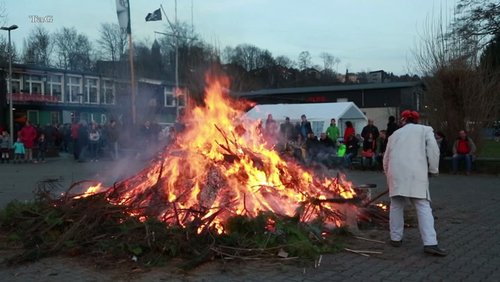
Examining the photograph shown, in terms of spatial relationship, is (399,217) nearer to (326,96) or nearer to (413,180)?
(413,180)

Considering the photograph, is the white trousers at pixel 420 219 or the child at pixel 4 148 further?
the child at pixel 4 148

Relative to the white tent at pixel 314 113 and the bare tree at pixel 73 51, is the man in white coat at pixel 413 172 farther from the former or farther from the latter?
the bare tree at pixel 73 51

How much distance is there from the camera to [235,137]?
873 cm

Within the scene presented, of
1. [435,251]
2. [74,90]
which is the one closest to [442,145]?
[435,251]

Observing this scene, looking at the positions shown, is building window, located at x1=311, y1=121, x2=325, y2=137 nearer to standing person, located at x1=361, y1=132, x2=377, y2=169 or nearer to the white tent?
the white tent

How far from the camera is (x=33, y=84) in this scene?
53.4 meters

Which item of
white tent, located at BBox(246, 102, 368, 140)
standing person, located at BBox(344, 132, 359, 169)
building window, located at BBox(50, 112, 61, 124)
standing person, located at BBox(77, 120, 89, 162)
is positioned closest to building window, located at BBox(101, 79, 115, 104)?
building window, located at BBox(50, 112, 61, 124)

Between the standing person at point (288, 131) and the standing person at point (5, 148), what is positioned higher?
the standing person at point (288, 131)

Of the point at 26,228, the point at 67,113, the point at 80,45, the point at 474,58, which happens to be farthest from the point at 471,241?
the point at 80,45

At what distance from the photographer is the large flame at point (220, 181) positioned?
23.8 feet

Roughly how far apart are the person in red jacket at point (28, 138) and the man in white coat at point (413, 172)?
18.6 m

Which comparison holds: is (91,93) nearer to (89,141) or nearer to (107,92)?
(107,92)

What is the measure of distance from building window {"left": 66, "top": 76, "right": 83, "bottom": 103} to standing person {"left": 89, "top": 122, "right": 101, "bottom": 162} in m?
36.3

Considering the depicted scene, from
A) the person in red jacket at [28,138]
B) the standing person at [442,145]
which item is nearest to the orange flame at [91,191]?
the standing person at [442,145]
